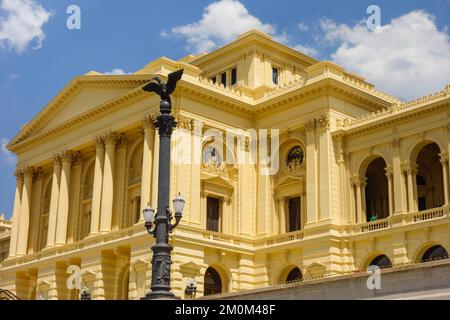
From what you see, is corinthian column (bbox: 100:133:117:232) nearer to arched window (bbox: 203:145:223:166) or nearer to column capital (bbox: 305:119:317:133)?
arched window (bbox: 203:145:223:166)

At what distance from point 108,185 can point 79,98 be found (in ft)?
25.6

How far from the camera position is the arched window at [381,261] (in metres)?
42.2

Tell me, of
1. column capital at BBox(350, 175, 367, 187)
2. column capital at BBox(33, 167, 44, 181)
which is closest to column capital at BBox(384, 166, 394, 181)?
column capital at BBox(350, 175, 367, 187)

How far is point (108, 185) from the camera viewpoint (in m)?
48.6

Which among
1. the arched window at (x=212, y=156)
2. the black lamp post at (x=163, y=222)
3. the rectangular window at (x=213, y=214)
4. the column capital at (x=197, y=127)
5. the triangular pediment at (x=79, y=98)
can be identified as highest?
the triangular pediment at (x=79, y=98)

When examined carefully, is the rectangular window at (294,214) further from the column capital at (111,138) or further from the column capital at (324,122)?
the column capital at (111,138)

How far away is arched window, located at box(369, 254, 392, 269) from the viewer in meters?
42.2

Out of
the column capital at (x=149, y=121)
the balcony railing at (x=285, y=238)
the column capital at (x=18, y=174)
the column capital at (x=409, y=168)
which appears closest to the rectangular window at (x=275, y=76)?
the column capital at (x=149, y=121)

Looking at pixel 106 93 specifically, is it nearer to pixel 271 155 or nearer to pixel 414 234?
pixel 271 155

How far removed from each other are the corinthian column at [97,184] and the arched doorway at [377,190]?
16757 millimetres

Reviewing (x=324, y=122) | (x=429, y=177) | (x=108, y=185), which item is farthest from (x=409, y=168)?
(x=108, y=185)
